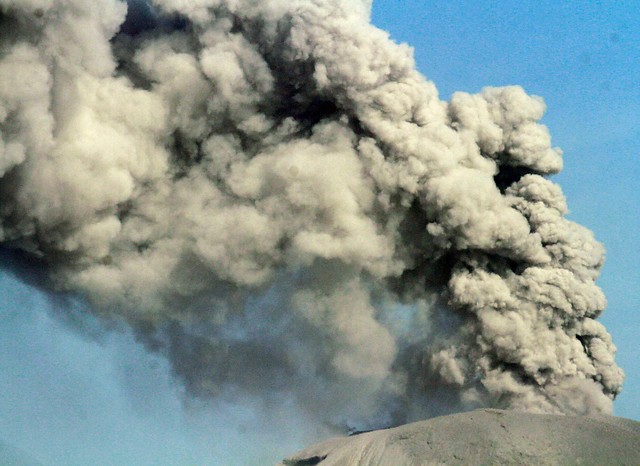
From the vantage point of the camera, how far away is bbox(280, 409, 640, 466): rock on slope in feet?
61.1

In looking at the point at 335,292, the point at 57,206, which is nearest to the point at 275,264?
the point at 335,292

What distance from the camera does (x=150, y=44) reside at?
27.8m

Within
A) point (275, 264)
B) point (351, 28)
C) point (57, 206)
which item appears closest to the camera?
point (57, 206)

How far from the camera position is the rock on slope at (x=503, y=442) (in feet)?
61.1

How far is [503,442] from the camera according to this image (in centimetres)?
1919

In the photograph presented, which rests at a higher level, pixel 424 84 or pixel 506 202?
pixel 424 84

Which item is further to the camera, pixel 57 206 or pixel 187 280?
pixel 187 280

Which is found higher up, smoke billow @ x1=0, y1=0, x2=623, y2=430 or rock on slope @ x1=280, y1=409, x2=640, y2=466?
smoke billow @ x1=0, y1=0, x2=623, y2=430

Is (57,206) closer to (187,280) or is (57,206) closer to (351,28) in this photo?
(187,280)

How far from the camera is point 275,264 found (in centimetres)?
2894

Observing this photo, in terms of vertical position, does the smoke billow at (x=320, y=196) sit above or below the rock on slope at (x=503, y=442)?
above

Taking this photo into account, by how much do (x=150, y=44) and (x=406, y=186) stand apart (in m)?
10.8

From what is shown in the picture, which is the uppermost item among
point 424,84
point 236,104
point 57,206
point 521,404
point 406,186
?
point 424,84

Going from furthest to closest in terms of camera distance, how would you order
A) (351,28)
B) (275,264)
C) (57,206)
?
(275,264) < (351,28) < (57,206)
